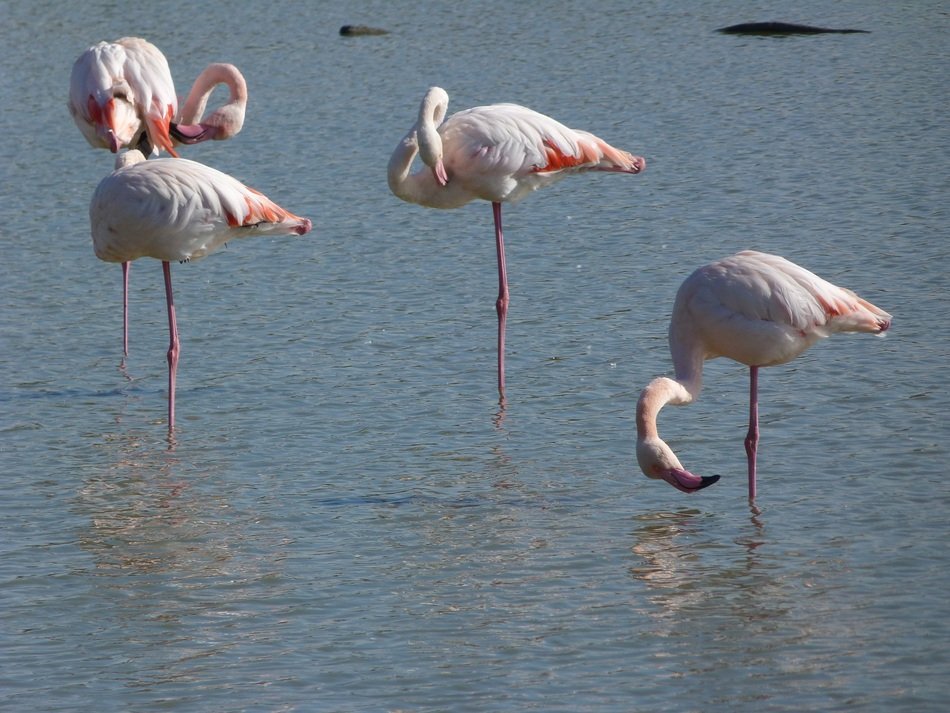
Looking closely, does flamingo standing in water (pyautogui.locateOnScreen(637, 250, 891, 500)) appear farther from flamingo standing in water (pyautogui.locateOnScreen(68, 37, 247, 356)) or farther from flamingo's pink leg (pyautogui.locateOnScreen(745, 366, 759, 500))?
flamingo standing in water (pyautogui.locateOnScreen(68, 37, 247, 356))

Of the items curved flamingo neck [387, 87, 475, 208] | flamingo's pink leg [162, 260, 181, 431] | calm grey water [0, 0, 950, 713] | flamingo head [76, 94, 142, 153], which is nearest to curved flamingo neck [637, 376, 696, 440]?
calm grey water [0, 0, 950, 713]

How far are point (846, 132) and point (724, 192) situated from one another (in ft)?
6.06

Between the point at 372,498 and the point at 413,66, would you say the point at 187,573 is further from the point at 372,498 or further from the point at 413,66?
the point at 413,66

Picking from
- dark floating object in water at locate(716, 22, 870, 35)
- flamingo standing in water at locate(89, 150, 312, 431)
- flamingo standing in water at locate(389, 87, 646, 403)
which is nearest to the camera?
flamingo standing in water at locate(89, 150, 312, 431)

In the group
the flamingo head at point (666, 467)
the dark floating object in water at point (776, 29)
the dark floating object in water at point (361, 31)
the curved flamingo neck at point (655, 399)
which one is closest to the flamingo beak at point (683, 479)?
the flamingo head at point (666, 467)

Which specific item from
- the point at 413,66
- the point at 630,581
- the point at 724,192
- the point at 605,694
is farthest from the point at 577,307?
the point at 413,66

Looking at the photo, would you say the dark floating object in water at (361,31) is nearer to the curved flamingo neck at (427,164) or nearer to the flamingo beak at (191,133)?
the flamingo beak at (191,133)

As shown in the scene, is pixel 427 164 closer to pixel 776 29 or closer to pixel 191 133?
pixel 191 133

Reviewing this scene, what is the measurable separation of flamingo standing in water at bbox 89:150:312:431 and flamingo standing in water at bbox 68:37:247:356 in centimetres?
123

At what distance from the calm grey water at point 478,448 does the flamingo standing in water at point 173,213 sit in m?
0.74

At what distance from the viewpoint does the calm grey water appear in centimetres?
449

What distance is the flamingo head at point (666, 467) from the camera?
5.27m

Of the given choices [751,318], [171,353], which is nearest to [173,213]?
[171,353]

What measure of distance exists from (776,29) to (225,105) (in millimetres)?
8655
